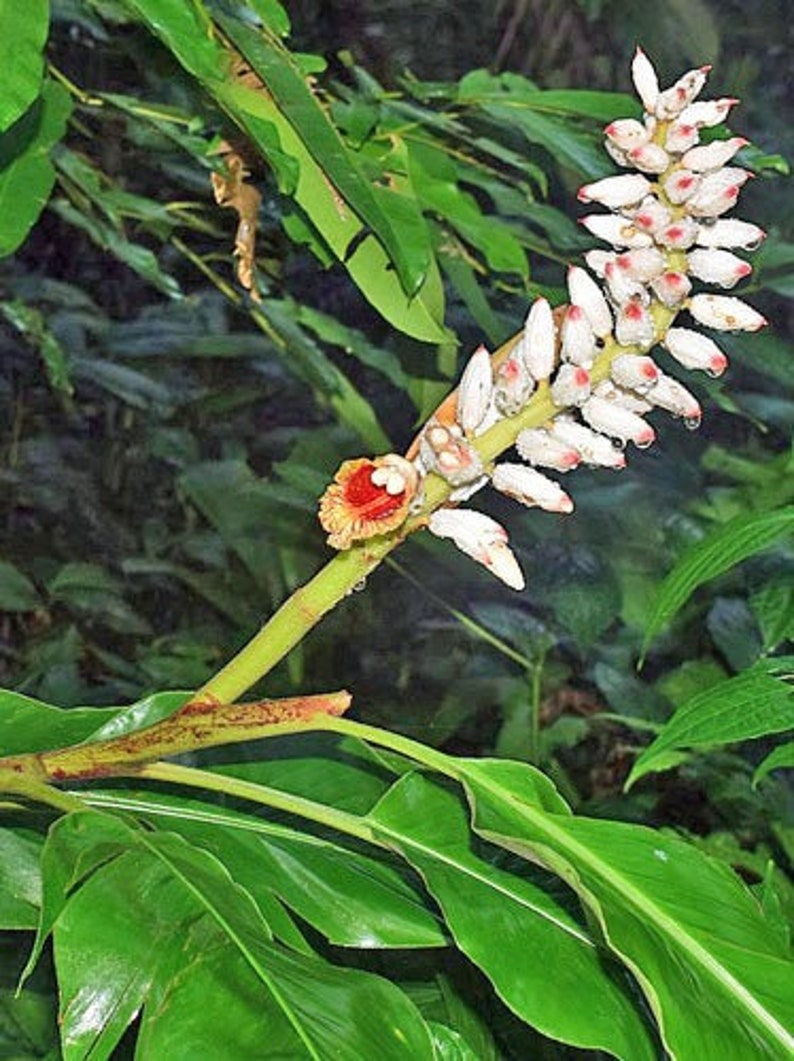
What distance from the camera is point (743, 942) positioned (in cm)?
48

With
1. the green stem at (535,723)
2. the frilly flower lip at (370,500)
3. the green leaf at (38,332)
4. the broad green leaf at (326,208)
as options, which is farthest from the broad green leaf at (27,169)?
the green stem at (535,723)

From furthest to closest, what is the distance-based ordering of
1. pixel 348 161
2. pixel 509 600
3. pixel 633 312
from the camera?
pixel 509 600 < pixel 348 161 < pixel 633 312

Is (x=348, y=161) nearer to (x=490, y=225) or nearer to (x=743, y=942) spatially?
(x=490, y=225)

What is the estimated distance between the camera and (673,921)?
1.55 ft

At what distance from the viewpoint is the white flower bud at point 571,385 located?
0.40m

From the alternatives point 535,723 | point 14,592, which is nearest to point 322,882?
point 535,723

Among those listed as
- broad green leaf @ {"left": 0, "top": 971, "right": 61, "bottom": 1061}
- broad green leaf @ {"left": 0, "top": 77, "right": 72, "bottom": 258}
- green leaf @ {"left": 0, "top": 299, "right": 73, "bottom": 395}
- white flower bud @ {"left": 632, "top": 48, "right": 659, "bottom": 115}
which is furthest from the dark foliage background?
white flower bud @ {"left": 632, "top": 48, "right": 659, "bottom": 115}

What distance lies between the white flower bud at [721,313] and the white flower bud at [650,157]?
3 centimetres

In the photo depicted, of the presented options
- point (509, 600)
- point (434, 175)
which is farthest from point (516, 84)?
point (509, 600)

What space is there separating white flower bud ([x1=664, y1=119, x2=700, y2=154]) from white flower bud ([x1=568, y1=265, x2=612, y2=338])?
4 centimetres

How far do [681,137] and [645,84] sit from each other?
43 millimetres

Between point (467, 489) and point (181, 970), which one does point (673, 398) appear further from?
point (181, 970)

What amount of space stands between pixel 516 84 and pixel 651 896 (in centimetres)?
62

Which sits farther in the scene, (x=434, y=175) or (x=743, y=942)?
(x=434, y=175)
